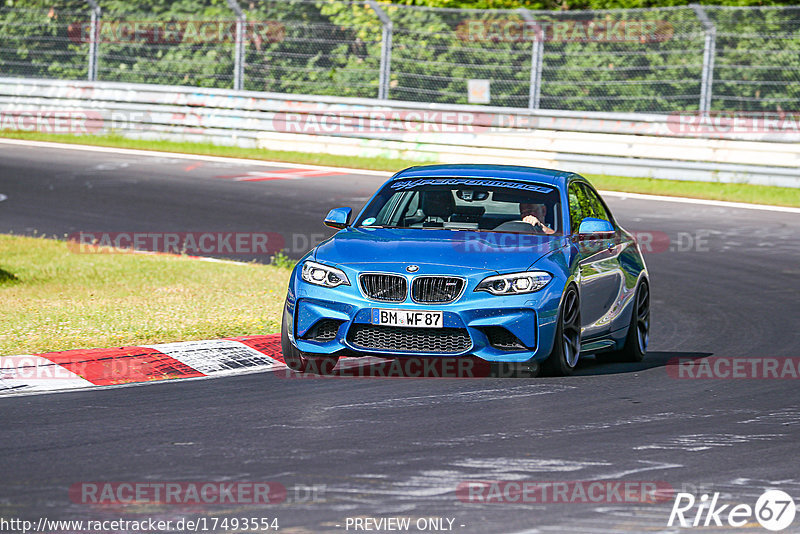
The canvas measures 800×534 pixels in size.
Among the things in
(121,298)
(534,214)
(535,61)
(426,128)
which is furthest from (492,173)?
(426,128)

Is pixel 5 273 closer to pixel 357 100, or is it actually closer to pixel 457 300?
pixel 457 300

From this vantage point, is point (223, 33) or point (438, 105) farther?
point (223, 33)

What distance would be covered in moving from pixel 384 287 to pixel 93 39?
786 inches

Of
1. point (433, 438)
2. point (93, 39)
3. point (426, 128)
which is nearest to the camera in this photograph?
point (433, 438)

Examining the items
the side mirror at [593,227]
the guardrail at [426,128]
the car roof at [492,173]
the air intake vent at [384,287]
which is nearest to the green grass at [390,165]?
the guardrail at [426,128]

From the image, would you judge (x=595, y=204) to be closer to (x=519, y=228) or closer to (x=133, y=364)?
(x=519, y=228)

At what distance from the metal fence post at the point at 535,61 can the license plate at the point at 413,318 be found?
51.4 ft

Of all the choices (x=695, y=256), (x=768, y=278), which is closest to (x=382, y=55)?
(x=695, y=256)

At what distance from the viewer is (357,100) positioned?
25.8 m

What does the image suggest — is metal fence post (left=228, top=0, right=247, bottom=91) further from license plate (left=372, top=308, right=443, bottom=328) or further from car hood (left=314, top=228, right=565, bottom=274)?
license plate (left=372, top=308, right=443, bottom=328)

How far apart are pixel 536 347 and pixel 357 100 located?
16862mm

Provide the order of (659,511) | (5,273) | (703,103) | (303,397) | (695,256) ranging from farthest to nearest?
1. (703,103)
2. (695,256)
3. (5,273)
4. (303,397)
5. (659,511)

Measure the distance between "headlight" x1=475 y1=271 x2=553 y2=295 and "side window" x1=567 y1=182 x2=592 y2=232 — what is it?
126 cm

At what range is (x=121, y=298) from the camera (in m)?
13.1
